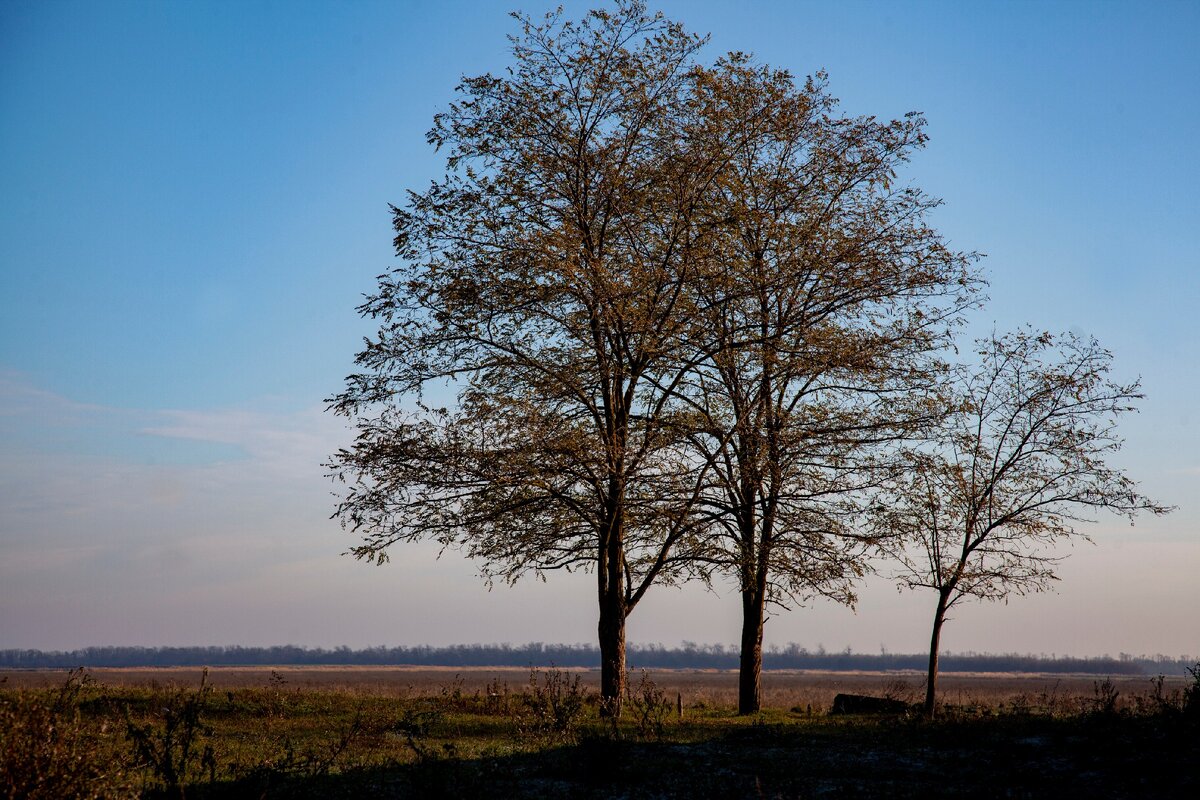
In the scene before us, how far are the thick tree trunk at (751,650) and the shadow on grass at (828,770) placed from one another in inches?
374

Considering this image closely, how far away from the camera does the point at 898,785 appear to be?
10.6 meters

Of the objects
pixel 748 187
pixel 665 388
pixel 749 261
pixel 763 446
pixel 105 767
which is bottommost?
pixel 105 767

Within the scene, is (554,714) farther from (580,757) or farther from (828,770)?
(828,770)

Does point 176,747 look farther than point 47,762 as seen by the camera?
Yes

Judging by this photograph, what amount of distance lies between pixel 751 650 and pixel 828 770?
12.1 meters

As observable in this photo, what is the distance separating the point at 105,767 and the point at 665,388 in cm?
1417

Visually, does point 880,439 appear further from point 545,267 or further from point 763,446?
point 545,267

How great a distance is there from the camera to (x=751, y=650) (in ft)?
78.3

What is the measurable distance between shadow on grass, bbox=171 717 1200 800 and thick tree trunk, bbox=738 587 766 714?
9.50 metres

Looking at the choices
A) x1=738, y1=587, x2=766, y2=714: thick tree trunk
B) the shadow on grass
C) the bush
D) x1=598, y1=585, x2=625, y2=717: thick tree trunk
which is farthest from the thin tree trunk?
the bush

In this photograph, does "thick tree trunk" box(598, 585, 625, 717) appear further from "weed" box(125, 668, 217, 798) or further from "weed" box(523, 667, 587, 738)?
"weed" box(125, 668, 217, 798)

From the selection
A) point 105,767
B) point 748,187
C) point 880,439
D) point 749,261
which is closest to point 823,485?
point 880,439

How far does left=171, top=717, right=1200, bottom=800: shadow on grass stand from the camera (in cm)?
1005

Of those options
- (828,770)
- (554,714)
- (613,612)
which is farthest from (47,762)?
(613,612)
